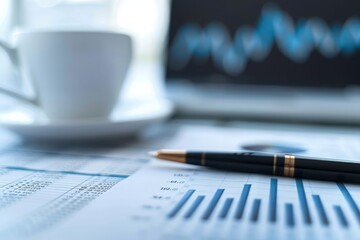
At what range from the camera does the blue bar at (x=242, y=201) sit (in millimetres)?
266

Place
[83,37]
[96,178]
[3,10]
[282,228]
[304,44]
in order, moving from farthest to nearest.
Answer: [3,10], [304,44], [83,37], [96,178], [282,228]

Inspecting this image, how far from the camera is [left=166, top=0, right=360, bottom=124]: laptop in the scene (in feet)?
2.19

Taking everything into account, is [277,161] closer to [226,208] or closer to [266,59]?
[226,208]

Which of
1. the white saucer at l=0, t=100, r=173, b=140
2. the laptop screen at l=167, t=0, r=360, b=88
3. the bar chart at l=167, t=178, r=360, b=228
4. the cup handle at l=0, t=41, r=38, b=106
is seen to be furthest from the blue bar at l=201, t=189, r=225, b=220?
the laptop screen at l=167, t=0, r=360, b=88

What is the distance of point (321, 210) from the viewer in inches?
10.9

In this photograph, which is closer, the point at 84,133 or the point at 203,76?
the point at 84,133

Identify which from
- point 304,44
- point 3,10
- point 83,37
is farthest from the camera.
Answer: point 3,10

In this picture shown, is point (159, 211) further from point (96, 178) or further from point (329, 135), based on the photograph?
point (329, 135)

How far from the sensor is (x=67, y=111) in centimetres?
49

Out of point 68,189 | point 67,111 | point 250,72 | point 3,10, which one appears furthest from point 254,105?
point 3,10

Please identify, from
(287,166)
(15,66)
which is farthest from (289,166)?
(15,66)

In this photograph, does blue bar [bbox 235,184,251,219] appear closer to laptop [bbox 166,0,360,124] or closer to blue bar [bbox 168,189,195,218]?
blue bar [bbox 168,189,195,218]

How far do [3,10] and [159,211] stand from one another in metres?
0.77

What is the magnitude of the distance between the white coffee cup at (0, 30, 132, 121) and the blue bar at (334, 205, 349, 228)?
0.30 meters
